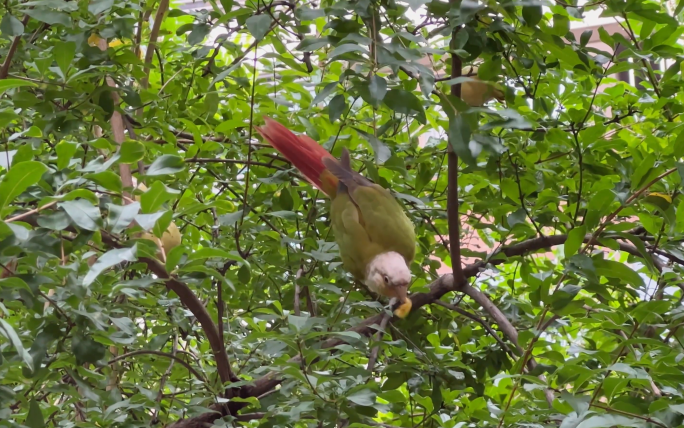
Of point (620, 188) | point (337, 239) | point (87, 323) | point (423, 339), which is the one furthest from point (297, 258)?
point (620, 188)

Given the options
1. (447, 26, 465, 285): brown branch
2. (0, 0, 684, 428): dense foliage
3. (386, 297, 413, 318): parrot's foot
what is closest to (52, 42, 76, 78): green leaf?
(0, 0, 684, 428): dense foliage

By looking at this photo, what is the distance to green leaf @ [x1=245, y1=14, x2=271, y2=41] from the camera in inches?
34.6

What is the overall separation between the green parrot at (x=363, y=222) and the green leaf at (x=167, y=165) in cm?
50

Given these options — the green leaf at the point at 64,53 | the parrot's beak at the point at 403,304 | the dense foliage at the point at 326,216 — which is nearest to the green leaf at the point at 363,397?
the dense foliage at the point at 326,216

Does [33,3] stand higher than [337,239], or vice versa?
[33,3]

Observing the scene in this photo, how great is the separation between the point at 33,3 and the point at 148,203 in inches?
20.8

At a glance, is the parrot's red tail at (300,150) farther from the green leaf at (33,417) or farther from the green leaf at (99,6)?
the green leaf at (33,417)

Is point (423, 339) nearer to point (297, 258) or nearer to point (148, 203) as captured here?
point (297, 258)

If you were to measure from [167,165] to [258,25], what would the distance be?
263 mm

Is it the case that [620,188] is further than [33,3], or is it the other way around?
[620,188]

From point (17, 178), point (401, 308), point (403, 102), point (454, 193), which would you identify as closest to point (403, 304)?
point (401, 308)

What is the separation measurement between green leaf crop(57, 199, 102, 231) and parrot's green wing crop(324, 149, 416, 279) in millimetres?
614

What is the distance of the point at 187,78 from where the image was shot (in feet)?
5.16

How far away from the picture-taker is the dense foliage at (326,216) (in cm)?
79
